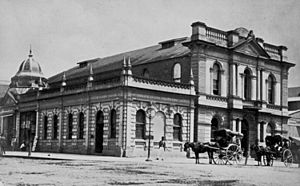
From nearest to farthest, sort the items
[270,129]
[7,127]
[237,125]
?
[7,127] < [237,125] < [270,129]

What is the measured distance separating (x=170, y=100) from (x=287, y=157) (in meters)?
9.09

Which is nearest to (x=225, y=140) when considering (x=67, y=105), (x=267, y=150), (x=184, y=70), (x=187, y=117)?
(x=267, y=150)

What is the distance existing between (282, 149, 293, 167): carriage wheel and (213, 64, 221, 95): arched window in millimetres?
9991

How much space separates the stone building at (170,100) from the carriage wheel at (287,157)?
22.4 ft

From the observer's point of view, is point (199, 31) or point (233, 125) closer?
point (199, 31)

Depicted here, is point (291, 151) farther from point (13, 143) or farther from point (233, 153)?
point (13, 143)

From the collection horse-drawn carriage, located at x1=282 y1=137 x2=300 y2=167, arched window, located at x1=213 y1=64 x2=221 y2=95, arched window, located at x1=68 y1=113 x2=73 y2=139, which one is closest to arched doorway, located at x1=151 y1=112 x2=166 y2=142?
arched window, located at x1=213 y1=64 x2=221 y2=95

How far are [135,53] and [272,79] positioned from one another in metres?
10.1

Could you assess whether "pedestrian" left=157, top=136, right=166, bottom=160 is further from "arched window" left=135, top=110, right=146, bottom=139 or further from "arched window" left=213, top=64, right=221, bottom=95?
"arched window" left=213, top=64, right=221, bottom=95

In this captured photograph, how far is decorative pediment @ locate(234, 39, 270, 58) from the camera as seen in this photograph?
3177 centimetres

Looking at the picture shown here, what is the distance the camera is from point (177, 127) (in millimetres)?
28422

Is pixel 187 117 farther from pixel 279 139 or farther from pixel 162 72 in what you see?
pixel 279 139

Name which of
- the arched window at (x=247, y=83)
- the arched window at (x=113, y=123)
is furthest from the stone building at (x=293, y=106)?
the arched window at (x=113, y=123)

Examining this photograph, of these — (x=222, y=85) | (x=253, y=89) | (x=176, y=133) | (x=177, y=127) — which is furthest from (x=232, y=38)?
(x=176, y=133)
